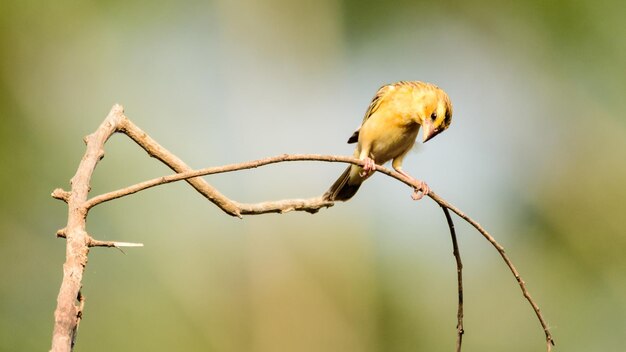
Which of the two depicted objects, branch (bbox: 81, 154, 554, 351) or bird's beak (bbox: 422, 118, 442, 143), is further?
bird's beak (bbox: 422, 118, 442, 143)

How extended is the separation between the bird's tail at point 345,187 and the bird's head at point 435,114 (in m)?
0.42

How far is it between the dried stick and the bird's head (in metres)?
1.32

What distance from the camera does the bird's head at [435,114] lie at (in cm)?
362

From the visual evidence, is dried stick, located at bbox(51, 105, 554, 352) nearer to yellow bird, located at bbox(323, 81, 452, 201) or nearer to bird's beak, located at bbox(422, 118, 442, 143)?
bird's beak, located at bbox(422, 118, 442, 143)

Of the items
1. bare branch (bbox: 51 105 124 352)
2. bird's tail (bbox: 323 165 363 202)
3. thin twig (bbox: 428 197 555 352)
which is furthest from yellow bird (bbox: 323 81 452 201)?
bare branch (bbox: 51 105 124 352)

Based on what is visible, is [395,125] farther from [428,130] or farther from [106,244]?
[106,244]

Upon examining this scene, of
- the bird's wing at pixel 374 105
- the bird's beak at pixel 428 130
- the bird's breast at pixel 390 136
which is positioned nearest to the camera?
the bird's beak at pixel 428 130

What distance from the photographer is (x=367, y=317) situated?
5.27m

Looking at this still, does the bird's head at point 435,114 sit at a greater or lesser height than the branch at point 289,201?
greater

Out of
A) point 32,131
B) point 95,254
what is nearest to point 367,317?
point 95,254

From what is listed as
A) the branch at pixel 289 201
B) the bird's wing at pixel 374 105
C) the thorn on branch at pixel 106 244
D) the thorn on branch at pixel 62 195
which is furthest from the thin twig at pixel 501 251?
the bird's wing at pixel 374 105

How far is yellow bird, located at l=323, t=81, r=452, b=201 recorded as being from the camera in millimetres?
3707

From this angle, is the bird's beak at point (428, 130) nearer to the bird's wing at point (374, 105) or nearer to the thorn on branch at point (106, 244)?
the bird's wing at point (374, 105)

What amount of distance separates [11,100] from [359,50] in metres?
2.61
